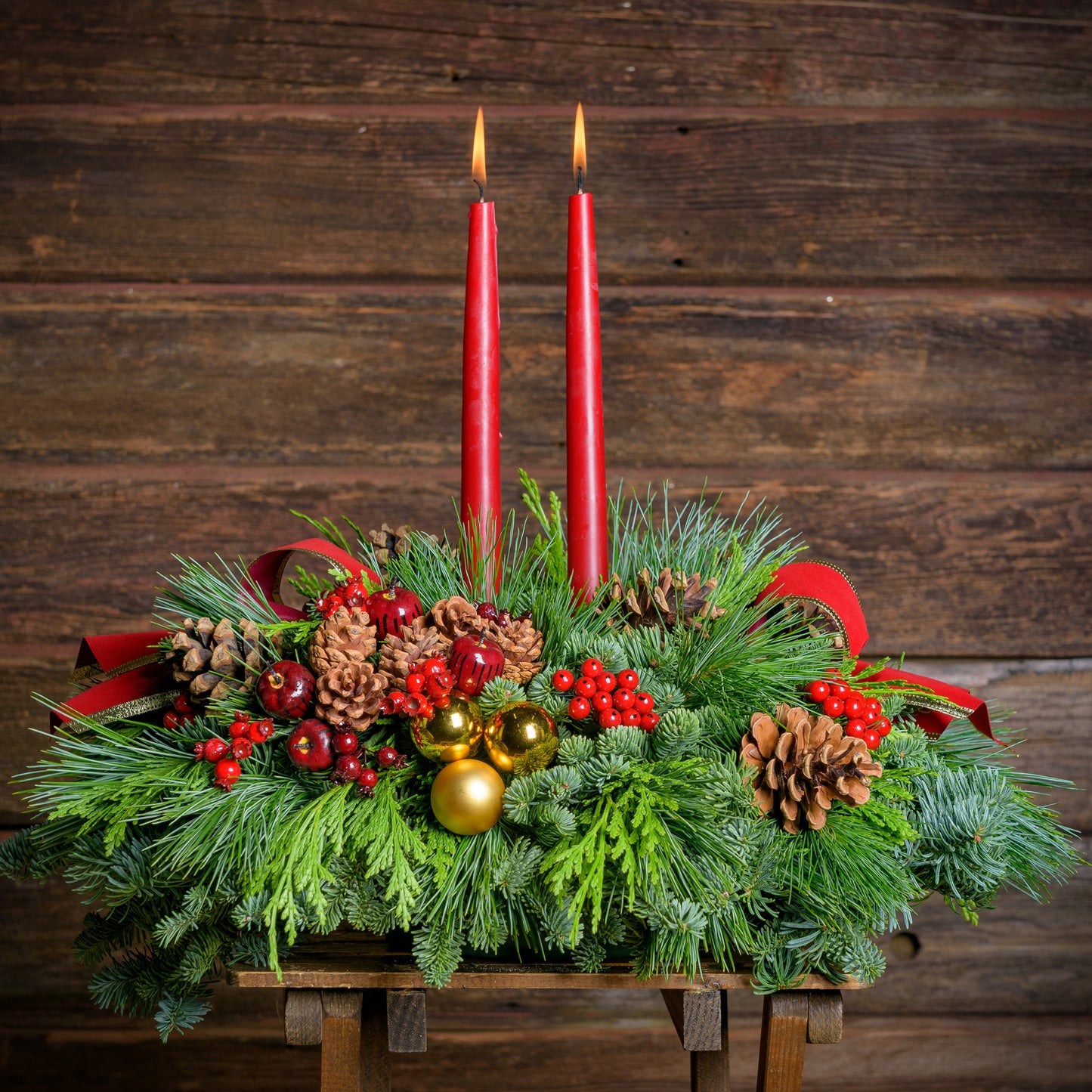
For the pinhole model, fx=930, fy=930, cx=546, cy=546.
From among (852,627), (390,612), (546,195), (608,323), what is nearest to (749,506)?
(608,323)

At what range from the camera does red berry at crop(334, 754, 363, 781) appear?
41 centimetres

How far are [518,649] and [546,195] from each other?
688 millimetres

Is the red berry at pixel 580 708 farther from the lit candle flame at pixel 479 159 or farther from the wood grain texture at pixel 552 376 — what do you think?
the wood grain texture at pixel 552 376

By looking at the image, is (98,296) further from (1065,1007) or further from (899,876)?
(1065,1007)

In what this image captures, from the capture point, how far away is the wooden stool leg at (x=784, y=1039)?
457 millimetres

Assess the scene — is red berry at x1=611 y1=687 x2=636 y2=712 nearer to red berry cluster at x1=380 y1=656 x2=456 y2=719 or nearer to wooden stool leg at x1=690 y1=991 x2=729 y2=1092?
red berry cluster at x1=380 y1=656 x2=456 y2=719

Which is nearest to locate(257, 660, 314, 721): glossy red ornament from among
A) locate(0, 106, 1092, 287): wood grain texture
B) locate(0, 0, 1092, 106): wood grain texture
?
locate(0, 106, 1092, 287): wood grain texture

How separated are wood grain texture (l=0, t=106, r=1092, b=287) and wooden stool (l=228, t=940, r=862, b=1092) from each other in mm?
736

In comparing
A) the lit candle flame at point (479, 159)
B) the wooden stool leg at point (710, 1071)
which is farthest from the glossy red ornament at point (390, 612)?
the wooden stool leg at point (710, 1071)

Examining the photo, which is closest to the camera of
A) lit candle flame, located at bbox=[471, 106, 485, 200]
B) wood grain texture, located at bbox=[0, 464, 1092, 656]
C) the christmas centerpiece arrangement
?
the christmas centerpiece arrangement

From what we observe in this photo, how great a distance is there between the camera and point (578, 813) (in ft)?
1.34

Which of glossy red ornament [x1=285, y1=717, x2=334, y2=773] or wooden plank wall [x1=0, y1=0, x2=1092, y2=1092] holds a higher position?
wooden plank wall [x1=0, y1=0, x2=1092, y2=1092]

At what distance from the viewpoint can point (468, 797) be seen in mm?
400

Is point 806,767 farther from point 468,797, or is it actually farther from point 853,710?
point 468,797
